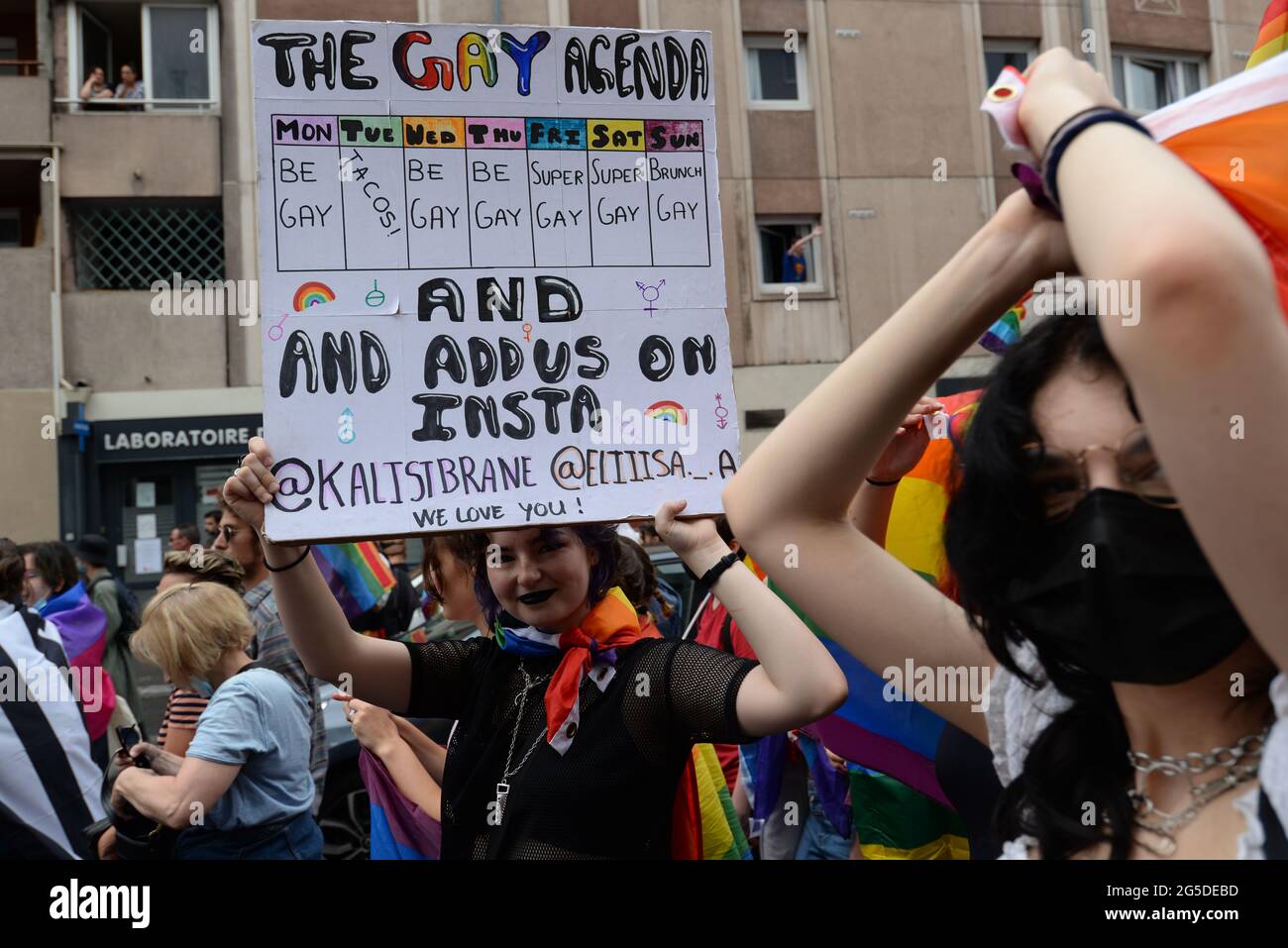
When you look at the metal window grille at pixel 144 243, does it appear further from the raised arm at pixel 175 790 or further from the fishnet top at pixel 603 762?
the fishnet top at pixel 603 762

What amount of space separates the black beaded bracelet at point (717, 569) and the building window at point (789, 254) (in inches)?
612

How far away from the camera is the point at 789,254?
17406 mm

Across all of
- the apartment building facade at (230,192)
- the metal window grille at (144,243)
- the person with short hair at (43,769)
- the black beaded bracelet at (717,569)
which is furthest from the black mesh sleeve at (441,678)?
the metal window grille at (144,243)

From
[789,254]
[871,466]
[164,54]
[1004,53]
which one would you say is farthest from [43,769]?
[1004,53]

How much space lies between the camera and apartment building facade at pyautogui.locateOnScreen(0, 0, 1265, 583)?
16.1m

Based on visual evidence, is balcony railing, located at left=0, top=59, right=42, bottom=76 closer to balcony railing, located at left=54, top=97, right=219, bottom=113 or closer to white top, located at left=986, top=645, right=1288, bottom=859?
balcony railing, located at left=54, top=97, right=219, bottom=113

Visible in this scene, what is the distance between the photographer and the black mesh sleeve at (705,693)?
2.20 metres

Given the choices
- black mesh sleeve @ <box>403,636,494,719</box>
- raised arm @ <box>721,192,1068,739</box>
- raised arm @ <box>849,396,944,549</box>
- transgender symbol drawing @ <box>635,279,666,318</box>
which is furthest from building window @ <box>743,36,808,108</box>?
raised arm @ <box>721,192,1068,739</box>

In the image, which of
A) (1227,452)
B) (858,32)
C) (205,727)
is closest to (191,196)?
(858,32)

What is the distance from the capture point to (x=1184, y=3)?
61.5ft

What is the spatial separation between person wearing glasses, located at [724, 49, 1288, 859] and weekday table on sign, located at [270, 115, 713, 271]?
1.12m

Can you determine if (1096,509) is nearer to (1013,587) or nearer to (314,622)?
(1013,587)
